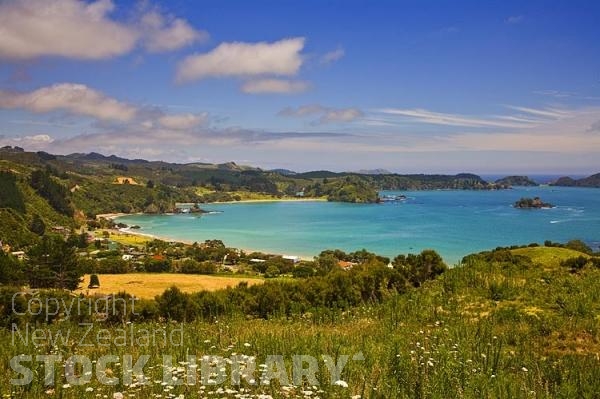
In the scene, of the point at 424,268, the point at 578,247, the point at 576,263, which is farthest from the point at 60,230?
the point at 576,263

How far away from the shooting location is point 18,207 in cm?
14900

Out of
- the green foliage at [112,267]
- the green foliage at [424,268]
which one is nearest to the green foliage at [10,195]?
the green foliage at [112,267]

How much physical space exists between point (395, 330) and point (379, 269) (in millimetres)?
19858

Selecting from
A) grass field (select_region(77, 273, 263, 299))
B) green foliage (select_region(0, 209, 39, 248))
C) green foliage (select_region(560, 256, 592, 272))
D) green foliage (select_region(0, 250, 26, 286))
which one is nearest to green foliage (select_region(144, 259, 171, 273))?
grass field (select_region(77, 273, 263, 299))

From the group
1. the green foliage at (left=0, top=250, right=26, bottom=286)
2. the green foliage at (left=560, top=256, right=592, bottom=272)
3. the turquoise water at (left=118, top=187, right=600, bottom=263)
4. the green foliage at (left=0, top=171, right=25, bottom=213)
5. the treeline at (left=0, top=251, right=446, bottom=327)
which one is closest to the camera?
the green foliage at (left=560, top=256, right=592, bottom=272)

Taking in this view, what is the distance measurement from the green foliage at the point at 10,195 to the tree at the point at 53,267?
294ft

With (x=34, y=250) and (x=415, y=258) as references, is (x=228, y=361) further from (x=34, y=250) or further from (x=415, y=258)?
(x=34, y=250)

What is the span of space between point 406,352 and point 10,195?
6750 inches

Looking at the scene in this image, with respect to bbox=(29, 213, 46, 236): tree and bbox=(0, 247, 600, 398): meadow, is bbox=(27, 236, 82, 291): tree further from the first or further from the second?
bbox=(29, 213, 46, 236): tree

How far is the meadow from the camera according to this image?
6074 millimetres

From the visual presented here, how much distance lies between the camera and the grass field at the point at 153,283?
6308 centimetres

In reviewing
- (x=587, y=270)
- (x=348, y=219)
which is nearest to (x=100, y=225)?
(x=348, y=219)

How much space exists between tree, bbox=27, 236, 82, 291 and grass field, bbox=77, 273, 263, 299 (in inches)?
92.2

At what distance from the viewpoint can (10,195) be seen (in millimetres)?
151375
